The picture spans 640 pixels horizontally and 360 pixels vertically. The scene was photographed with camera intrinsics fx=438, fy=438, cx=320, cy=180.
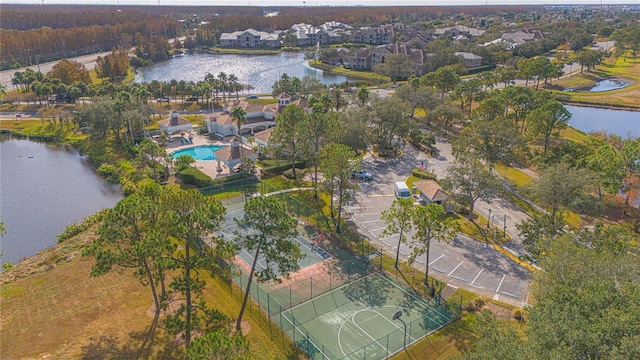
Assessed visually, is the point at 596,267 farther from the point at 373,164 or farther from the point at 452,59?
the point at 452,59

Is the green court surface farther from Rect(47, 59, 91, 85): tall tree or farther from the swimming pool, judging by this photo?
Rect(47, 59, 91, 85): tall tree

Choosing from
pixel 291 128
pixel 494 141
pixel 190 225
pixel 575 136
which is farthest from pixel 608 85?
pixel 190 225

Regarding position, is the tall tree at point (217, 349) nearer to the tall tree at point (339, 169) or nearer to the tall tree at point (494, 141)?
the tall tree at point (339, 169)

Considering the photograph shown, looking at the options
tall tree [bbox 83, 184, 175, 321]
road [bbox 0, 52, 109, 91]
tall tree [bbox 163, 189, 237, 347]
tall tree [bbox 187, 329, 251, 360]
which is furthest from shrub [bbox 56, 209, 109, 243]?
road [bbox 0, 52, 109, 91]

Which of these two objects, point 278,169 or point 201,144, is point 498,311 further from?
point 201,144

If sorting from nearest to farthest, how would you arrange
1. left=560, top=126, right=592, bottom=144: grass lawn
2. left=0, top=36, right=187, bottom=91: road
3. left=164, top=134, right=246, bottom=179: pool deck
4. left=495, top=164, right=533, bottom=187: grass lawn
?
left=495, top=164, right=533, bottom=187: grass lawn < left=164, top=134, right=246, bottom=179: pool deck < left=560, top=126, right=592, bottom=144: grass lawn < left=0, top=36, right=187, bottom=91: road
